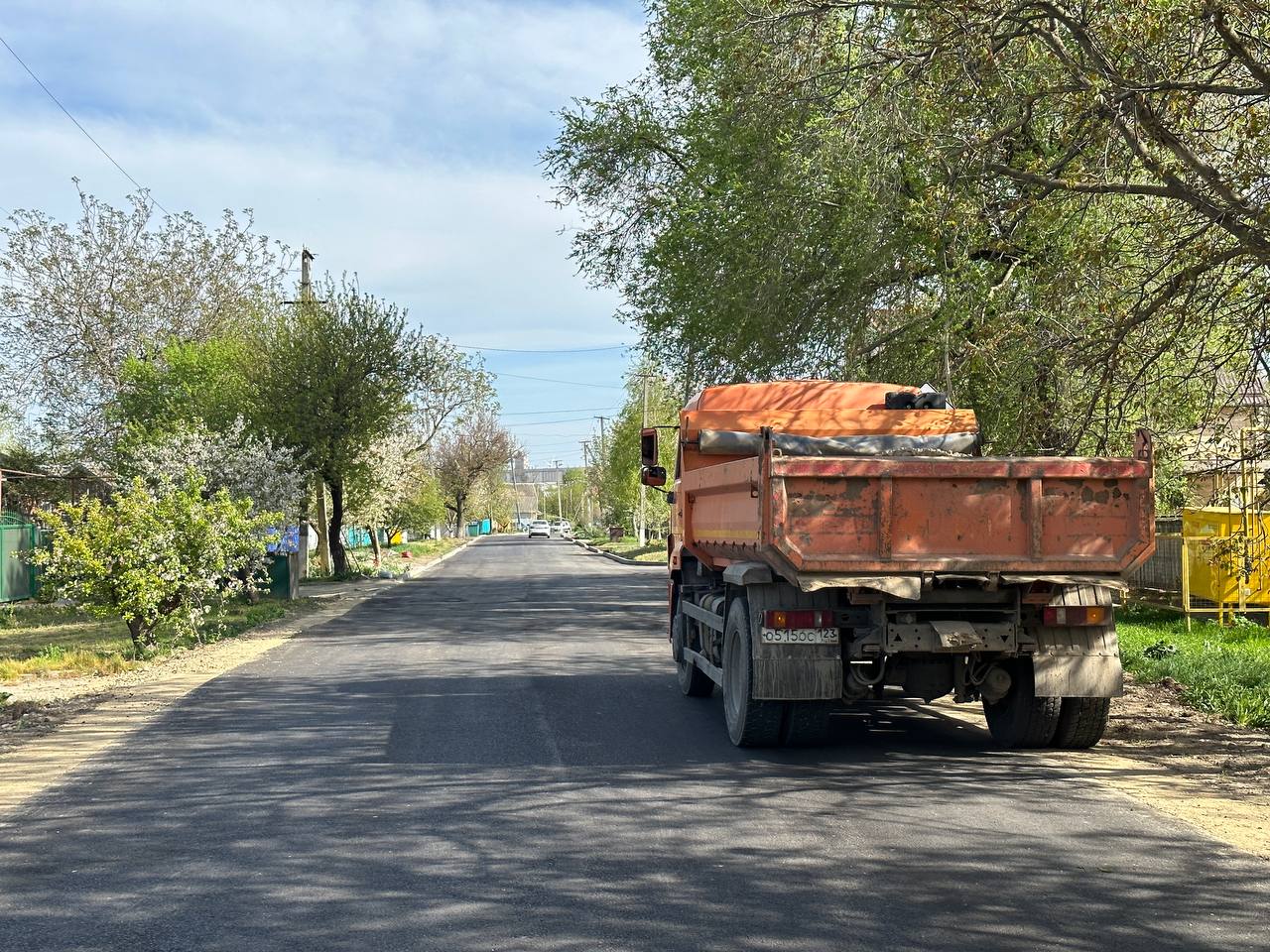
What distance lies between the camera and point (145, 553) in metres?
16.9

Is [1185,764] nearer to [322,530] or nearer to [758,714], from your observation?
[758,714]

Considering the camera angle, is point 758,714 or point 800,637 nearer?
point 800,637

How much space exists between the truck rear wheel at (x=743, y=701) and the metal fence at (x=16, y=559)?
73.4 feet

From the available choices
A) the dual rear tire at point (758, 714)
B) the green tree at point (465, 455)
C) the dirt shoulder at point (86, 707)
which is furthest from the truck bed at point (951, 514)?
the green tree at point (465, 455)

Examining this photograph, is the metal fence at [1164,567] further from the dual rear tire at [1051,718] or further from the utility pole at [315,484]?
the utility pole at [315,484]

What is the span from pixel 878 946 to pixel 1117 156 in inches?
361

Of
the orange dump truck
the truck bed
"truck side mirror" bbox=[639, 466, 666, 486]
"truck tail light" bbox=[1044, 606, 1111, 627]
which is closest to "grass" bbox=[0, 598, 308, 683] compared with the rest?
"truck side mirror" bbox=[639, 466, 666, 486]

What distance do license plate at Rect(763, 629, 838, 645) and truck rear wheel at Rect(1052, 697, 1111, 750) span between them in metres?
1.86

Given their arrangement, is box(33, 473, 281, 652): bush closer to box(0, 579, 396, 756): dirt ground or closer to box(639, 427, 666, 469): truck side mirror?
box(0, 579, 396, 756): dirt ground

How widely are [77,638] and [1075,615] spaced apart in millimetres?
18004

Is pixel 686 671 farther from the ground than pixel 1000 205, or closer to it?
closer to it

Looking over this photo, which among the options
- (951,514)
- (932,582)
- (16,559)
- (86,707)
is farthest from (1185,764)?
(16,559)

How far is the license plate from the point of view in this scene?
8.41 m

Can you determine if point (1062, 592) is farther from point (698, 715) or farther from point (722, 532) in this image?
point (698, 715)
